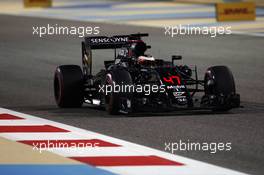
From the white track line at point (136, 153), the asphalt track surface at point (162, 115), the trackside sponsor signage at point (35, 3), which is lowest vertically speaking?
the white track line at point (136, 153)

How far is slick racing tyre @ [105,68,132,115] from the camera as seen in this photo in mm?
13734

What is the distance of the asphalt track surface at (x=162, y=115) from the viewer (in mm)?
12273

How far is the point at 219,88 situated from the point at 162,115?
2.71 ft

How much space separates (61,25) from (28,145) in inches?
797

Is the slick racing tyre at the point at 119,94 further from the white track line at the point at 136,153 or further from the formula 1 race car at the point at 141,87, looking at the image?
the white track line at the point at 136,153

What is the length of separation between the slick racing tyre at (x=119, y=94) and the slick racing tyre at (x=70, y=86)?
0.99 meters

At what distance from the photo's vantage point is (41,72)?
2012 centimetres

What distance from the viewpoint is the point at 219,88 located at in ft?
46.8

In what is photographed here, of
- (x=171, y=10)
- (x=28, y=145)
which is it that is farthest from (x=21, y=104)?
(x=171, y=10)

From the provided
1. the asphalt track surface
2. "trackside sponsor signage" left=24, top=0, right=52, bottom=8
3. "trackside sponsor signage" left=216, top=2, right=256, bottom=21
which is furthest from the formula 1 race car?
"trackside sponsor signage" left=24, top=0, right=52, bottom=8

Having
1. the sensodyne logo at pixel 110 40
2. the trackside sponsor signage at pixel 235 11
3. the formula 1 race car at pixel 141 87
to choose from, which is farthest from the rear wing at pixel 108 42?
the trackside sponsor signage at pixel 235 11

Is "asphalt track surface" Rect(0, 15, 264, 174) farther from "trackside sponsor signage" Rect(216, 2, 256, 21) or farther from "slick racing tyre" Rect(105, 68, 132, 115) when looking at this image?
"trackside sponsor signage" Rect(216, 2, 256, 21)

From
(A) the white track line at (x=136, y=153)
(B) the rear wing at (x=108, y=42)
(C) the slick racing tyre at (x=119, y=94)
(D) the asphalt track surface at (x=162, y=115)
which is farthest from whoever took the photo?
(B) the rear wing at (x=108, y=42)

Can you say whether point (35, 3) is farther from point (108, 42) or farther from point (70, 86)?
point (70, 86)
